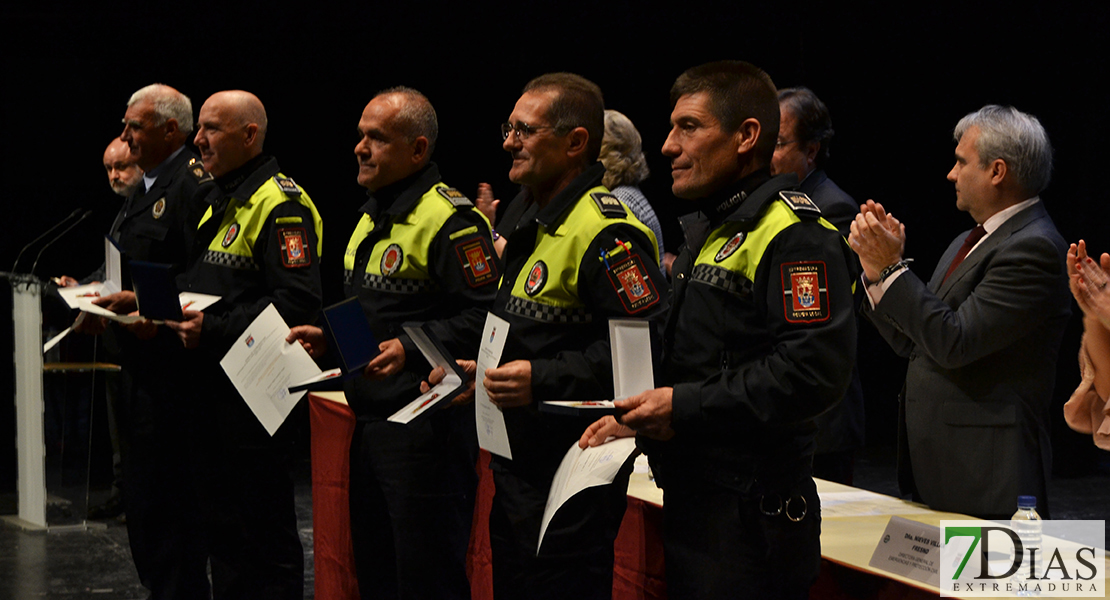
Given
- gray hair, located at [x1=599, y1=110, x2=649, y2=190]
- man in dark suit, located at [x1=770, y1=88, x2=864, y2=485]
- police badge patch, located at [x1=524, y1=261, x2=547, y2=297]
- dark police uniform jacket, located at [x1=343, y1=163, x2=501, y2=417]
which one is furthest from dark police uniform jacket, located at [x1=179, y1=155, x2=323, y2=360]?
man in dark suit, located at [x1=770, y1=88, x2=864, y2=485]

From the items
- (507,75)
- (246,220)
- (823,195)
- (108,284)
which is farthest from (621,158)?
(507,75)

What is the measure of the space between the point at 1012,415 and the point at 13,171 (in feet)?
18.7

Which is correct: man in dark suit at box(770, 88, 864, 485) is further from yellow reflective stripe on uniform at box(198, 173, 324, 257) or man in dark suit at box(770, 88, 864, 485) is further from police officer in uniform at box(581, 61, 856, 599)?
yellow reflective stripe on uniform at box(198, 173, 324, 257)

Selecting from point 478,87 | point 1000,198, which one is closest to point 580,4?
point 478,87

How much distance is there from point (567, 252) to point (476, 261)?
62cm

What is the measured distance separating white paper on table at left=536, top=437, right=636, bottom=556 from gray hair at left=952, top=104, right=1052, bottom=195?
1.10 meters

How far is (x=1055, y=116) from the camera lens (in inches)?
229

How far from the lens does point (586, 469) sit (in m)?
1.89

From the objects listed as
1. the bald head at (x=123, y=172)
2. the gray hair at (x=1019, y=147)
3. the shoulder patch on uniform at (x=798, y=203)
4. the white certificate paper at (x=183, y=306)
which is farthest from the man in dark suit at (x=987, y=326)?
the bald head at (x=123, y=172)

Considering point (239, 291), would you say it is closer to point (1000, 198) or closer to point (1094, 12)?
point (1000, 198)

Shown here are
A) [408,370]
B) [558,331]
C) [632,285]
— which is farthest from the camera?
[408,370]

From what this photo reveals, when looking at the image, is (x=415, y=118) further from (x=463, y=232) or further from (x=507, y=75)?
(x=507, y=75)

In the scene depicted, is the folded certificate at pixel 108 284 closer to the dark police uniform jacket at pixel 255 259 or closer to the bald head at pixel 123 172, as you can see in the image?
the dark police uniform jacket at pixel 255 259

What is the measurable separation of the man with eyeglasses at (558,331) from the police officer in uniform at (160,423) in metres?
1.48
